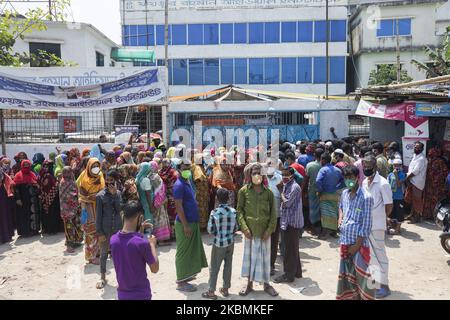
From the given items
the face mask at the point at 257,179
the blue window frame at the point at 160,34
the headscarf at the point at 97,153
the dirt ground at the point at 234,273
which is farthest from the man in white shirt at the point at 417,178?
the blue window frame at the point at 160,34

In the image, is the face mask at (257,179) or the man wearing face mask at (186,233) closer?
the face mask at (257,179)

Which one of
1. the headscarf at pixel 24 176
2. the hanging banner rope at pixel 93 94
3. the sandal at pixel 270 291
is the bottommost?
the sandal at pixel 270 291

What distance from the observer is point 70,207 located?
687cm

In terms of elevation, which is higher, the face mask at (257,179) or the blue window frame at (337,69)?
the blue window frame at (337,69)

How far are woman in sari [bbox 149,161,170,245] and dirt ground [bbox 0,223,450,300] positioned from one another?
9.6 inches

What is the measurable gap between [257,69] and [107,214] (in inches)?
922

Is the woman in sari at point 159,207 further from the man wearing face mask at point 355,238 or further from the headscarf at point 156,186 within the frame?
the man wearing face mask at point 355,238

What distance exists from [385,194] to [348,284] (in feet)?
3.85

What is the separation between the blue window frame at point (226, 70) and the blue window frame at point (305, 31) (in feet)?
15.9

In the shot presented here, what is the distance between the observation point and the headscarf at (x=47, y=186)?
760 centimetres

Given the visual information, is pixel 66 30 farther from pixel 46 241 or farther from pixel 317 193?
pixel 317 193

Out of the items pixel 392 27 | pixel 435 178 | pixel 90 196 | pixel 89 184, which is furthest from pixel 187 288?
pixel 392 27

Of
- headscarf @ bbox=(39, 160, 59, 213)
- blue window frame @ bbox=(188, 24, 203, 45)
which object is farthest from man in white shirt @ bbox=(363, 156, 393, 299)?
blue window frame @ bbox=(188, 24, 203, 45)

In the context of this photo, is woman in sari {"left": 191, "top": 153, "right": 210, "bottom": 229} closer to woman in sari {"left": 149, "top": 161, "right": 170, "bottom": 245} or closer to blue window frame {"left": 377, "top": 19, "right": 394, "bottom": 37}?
woman in sari {"left": 149, "top": 161, "right": 170, "bottom": 245}
